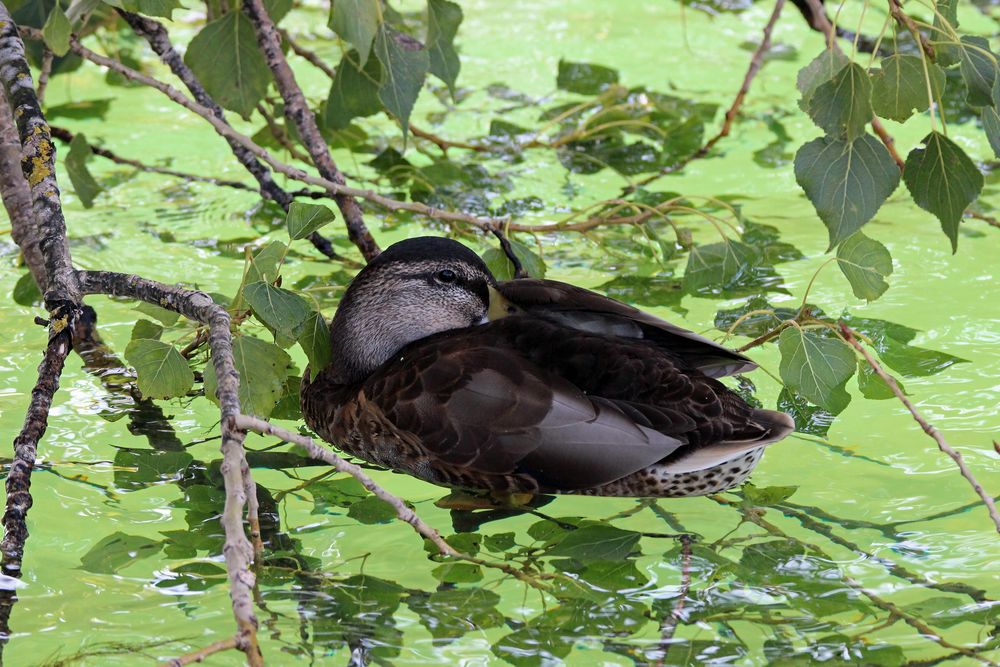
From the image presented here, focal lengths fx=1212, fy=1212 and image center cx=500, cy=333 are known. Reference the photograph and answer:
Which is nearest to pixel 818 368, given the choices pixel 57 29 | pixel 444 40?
pixel 444 40

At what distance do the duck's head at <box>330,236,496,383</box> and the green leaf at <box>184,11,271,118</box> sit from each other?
1.89 feet

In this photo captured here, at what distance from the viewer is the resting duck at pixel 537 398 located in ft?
9.29

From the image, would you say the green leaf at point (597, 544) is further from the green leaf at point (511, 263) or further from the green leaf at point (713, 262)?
the green leaf at point (713, 262)

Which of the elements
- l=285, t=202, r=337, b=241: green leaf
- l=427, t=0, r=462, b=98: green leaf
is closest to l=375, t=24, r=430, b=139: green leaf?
l=427, t=0, r=462, b=98: green leaf

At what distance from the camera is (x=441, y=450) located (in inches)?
115

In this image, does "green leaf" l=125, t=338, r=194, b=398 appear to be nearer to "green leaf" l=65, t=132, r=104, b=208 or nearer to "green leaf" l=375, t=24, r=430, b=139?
"green leaf" l=375, t=24, r=430, b=139

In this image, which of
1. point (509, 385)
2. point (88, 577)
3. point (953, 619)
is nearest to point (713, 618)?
point (953, 619)

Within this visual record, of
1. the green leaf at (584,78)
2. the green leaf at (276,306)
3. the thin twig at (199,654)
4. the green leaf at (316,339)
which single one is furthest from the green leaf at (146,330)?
the green leaf at (584,78)

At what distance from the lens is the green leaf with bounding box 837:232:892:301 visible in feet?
9.88

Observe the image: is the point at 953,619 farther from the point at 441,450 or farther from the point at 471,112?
the point at 471,112

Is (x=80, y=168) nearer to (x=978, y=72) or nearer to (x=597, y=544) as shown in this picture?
(x=597, y=544)

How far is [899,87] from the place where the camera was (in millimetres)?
2479

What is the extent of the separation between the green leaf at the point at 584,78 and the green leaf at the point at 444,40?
261 cm

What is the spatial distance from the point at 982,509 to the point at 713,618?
0.87 metres
